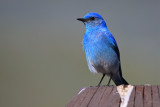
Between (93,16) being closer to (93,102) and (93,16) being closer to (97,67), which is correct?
(97,67)

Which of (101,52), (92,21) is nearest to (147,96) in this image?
(101,52)

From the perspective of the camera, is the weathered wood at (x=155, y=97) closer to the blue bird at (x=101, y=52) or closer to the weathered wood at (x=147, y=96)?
the weathered wood at (x=147, y=96)

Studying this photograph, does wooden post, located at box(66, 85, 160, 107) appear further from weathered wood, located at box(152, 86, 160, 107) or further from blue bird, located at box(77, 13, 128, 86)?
blue bird, located at box(77, 13, 128, 86)

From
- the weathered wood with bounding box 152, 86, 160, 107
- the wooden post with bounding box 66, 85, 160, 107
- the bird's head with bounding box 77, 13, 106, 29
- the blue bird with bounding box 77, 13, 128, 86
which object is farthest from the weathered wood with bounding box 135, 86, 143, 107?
the bird's head with bounding box 77, 13, 106, 29

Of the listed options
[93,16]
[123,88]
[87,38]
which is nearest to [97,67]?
[87,38]

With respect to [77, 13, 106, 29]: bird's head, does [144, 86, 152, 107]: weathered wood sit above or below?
below

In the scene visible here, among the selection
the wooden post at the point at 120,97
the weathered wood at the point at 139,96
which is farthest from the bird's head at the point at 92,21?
the weathered wood at the point at 139,96
